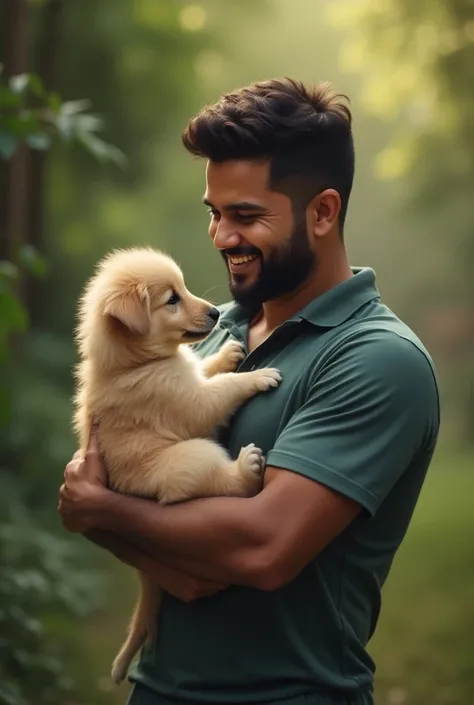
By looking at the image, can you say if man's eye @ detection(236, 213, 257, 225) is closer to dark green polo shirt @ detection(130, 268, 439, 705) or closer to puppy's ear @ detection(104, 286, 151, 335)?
dark green polo shirt @ detection(130, 268, 439, 705)

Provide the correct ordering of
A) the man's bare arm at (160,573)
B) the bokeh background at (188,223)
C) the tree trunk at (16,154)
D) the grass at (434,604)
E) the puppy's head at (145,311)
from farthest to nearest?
1. the tree trunk at (16,154)
2. the bokeh background at (188,223)
3. the grass at (434,604)
4. the puppy's head at (145,311)
5. the man's bare arm at (160,573)

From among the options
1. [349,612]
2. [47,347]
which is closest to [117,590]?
[47,347]

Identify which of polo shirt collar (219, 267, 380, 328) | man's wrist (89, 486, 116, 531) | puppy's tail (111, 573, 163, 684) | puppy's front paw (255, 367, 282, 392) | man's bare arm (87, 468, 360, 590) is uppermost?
polo shirt collar (219, 267, 380, 328)

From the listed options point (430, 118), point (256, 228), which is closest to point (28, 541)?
point (430, 118)

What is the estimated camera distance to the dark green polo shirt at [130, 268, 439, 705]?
1753mm

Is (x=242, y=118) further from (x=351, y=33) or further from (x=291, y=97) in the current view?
(x=351, y=33)

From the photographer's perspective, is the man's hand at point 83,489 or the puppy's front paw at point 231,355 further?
the puppy's front paw at point 231,355

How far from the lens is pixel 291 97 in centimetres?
204

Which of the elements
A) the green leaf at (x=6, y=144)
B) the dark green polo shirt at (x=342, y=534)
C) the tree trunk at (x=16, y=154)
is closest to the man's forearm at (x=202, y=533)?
the dark green polo shirt at (x=342, y=534)

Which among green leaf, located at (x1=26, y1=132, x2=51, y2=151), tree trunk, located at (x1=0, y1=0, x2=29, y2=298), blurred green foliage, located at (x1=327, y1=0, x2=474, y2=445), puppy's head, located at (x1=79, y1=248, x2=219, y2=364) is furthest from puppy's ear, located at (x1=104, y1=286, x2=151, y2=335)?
tree trunk, located at (x1=0, y1=0, x2=29, y2=298)

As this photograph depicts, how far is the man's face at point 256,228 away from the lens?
6.48ft

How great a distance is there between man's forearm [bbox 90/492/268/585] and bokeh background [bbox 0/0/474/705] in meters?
2.02

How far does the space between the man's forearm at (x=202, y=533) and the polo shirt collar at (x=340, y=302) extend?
1.33 feet

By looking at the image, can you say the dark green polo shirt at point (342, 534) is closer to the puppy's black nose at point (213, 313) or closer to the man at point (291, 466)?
the man at point (291, 466)
